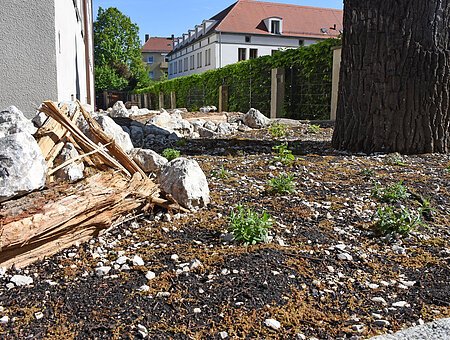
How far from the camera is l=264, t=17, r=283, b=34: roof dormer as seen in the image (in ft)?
141

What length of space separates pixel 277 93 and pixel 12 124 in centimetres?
1091

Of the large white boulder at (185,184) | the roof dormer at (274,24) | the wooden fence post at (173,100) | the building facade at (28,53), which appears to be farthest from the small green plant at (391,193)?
the roof dormer at (274,24)

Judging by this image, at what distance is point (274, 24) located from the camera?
43188mm

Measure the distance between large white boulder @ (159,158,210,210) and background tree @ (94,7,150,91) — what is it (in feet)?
156

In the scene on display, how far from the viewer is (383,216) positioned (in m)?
2.64

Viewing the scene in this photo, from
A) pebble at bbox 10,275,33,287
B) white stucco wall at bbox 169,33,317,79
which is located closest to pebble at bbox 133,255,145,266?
pebble at bbox 10,275,33,287

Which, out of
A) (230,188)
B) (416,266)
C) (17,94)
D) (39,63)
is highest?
(39,63)

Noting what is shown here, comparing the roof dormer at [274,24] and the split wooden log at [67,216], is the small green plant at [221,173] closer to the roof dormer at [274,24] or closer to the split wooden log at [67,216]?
the split wooden log at [67,216]

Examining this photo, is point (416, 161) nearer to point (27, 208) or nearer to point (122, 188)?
point (122, 188)

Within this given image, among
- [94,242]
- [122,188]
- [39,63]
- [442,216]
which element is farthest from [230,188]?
[39,63]

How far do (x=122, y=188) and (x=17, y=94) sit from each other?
9.11 ft

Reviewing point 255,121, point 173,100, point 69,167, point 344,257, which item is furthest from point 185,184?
point 173,100

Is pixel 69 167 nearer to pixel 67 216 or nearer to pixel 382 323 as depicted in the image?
pixel 67 216

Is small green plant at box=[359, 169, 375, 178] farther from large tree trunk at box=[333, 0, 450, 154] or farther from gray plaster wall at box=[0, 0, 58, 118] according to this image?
gray plaster wall at box=[0, 0, 58, 118]
